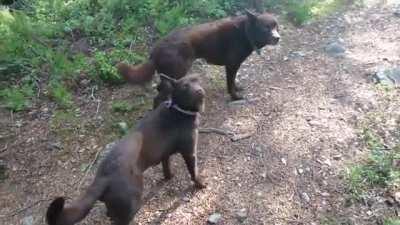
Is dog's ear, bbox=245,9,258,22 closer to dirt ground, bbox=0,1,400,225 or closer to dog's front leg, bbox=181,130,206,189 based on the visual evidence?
dirt ground, bbox=0,1,400,225

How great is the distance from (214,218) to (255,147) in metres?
1.11

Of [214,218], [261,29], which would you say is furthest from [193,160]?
[261,29]

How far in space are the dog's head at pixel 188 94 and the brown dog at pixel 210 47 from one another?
63 cm

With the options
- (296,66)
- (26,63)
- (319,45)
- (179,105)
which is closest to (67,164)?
(179,105)

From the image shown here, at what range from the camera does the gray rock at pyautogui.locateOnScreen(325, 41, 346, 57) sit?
6705 millimetres

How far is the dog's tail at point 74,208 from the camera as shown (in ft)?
10.3

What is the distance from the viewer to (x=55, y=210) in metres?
3.16

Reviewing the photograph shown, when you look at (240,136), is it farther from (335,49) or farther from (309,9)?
(309,9)

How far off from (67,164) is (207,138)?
62.0 inches

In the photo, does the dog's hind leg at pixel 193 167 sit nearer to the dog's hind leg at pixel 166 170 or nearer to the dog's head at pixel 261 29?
the dog's hind leg at pixel 166 170

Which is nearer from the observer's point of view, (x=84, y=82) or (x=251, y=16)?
(x=251, y=16)

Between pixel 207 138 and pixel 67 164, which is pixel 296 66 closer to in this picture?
pixel 207 138

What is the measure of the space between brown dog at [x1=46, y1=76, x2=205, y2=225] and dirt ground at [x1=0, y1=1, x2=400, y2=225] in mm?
430

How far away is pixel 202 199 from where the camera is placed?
452cm
